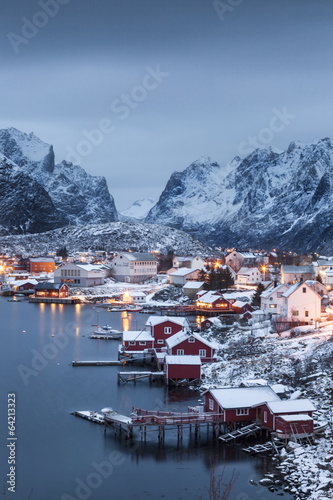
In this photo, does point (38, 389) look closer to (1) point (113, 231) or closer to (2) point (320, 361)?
(2) point (320, 361)

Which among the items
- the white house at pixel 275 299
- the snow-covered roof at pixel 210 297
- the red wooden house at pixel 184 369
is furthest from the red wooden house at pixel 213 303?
the red wooden house at pixel 184 369

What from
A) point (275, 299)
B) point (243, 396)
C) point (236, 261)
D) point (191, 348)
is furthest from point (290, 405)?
point (236, 261)

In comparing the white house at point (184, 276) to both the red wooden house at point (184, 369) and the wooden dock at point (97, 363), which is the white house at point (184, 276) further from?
the red wooden house at point (184, 369)

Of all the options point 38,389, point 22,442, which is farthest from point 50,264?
point 22,442

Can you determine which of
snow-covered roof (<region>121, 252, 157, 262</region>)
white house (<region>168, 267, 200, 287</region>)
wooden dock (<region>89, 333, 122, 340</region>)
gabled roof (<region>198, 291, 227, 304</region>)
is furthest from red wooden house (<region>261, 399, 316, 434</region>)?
snow-covered roof (<region>121, 252, 157, 262</region>)

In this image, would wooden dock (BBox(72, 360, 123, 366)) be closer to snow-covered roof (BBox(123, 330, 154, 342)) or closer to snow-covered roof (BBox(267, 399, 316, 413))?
snow-covered roof (BBox(123, 330, 154, 342))

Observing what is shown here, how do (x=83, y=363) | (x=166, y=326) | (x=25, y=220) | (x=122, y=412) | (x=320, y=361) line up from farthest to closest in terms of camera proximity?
(x=25, y=220), (x=166, y=326), (x=83, y=363), (x=320, y=361), (x=122, y=412)

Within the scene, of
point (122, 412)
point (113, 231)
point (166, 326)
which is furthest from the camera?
point (113, 231)
